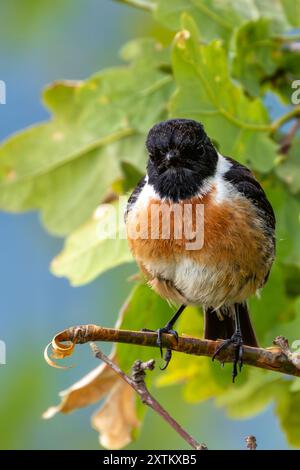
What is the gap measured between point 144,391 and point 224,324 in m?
1.60

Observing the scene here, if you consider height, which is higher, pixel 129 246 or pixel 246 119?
pixel 246 119

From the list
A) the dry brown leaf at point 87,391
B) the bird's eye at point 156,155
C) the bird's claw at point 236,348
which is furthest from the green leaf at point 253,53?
the dry brown leaf at point 87,391

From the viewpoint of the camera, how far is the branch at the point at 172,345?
2623 millimetres

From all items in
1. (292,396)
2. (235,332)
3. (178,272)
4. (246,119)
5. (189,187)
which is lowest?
(292,396)

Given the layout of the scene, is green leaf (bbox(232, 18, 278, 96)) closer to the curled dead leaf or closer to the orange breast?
the orange breast

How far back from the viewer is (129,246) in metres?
4.00

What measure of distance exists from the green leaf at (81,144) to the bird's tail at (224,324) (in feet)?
2.52

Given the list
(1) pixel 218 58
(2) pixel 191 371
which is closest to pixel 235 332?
(2) pixel 191 371

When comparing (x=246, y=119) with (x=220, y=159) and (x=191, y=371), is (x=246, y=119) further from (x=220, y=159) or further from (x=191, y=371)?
(x=191, y=371)

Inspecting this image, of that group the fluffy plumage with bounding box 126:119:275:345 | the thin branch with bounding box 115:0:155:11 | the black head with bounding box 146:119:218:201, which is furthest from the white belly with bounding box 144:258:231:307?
the thin branch with bounding box 115:0:155:11

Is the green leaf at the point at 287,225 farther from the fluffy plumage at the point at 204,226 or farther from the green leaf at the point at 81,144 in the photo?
the green leaf at the point at 81,144

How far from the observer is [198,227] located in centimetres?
386

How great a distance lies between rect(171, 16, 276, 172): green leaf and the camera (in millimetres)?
3744

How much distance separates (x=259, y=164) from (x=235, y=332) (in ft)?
2.49
